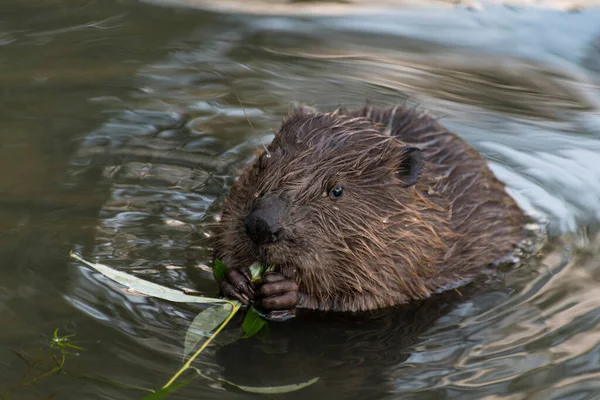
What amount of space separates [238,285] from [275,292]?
0.49 feet

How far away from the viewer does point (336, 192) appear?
4219 millimetres

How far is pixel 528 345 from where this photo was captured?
4.17 meters

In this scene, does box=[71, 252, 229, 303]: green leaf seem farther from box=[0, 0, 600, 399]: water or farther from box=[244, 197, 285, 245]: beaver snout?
box=[244, 197, 285, 245]: beaver snout

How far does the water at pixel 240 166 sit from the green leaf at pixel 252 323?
0.20ft

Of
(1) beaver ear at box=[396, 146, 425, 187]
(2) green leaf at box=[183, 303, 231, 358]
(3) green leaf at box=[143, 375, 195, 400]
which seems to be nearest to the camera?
(3) green leaf at box=[143, 375, 195, 400]

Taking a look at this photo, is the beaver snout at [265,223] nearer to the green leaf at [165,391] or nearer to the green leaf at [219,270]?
the green leaf at [219,270]

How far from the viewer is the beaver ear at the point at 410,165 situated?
170 inches

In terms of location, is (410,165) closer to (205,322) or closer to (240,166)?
(205,322)

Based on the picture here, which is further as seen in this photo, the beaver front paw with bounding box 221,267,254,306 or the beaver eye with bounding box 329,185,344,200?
the beaver eye with bounding box 329,185,344,200

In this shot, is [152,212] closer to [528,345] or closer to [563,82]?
[528,345]

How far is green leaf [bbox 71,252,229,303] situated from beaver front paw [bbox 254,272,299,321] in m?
0.15

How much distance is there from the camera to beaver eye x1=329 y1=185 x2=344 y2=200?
420 centimetres

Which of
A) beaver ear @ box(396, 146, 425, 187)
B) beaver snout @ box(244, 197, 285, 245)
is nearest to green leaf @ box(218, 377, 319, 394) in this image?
beaver snout @ box(244, 197, 285, 245)

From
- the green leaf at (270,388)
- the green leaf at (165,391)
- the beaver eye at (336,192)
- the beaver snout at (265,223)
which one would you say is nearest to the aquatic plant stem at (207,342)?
the green leaf at (165,391)
